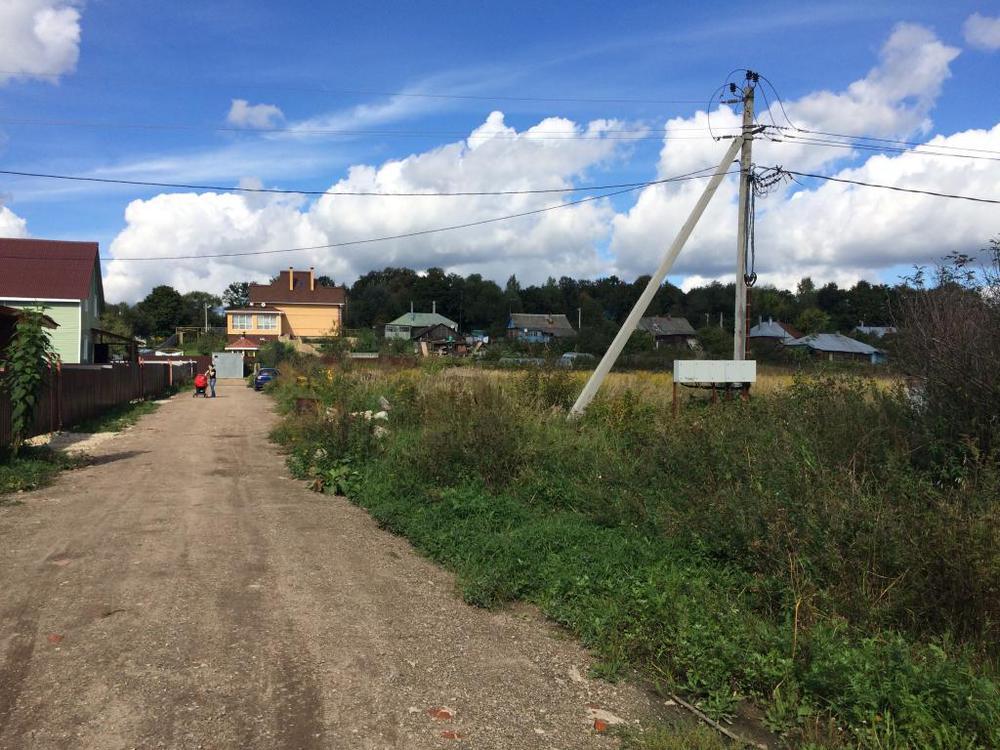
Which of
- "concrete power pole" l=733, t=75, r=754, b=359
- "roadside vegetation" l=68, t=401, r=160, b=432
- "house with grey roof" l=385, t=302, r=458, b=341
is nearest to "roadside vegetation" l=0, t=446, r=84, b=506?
"roadside vegetation" l=68, t=401, r=160, b=432

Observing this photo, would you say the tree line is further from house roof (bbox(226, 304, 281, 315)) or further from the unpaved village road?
the unpaved village road

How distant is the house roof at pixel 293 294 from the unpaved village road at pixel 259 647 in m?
Answer: 71.7

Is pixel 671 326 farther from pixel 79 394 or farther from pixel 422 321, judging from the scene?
pixel 79 394

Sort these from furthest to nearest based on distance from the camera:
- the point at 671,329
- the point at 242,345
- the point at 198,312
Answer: the point at 198,312
the point at 671,329
the point at 242,345

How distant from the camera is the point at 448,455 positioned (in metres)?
9.83

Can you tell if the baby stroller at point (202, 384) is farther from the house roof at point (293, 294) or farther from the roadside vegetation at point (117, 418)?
the house roof at point (293, 294)

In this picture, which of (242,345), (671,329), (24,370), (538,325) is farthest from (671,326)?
(24,370)

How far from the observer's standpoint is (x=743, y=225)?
15.8m

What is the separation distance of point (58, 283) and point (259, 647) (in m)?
33.1

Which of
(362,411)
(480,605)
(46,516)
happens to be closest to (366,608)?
(480,605)

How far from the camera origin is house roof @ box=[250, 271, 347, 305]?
7806 centimetres

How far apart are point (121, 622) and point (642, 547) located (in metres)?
4.08

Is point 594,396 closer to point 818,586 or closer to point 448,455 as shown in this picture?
point 448,455

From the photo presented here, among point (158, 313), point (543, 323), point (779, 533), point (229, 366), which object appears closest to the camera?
point (779, 533)
